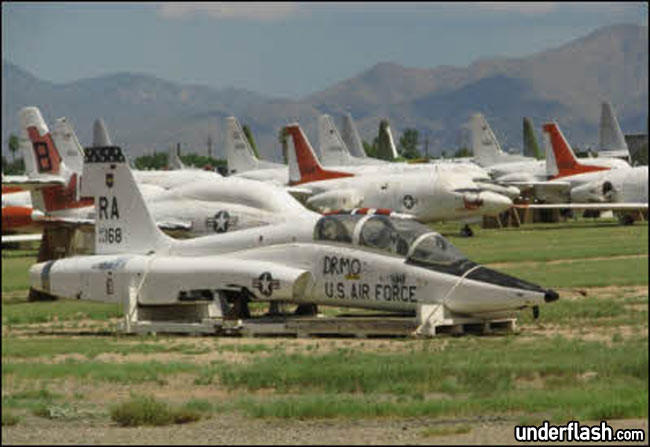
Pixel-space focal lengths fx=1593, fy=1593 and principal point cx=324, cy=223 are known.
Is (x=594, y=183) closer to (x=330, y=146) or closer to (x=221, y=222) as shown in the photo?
(x=330, y=146)

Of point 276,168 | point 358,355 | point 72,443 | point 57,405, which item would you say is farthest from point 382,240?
point 276,168

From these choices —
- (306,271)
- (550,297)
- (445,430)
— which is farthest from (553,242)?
(445,430)

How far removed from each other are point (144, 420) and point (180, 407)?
964 mm

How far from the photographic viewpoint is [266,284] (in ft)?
80.2

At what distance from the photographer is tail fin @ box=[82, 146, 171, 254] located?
27438 mm

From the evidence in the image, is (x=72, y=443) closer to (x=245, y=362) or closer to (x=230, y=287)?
(x=245, y=362)

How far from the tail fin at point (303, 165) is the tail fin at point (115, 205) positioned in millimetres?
40790

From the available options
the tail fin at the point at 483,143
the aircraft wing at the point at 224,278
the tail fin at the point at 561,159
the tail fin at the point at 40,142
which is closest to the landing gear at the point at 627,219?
the tail fin at the point at 561,159

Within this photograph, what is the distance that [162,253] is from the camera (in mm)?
26766

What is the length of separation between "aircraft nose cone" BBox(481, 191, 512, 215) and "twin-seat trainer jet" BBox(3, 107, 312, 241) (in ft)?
40.0

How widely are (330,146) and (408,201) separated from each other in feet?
95.0

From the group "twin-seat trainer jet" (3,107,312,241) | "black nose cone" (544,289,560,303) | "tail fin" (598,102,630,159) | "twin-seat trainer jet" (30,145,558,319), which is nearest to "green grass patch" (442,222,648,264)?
"twin-seat trainer jet" (3,107,312,241)

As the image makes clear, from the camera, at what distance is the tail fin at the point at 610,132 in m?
124

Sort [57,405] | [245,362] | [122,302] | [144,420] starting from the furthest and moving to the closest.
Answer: [122,302] < [245,362] < [57,405] < [144,420]
